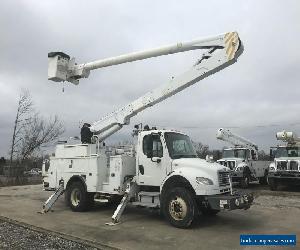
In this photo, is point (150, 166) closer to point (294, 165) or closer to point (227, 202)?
point (227, 202)

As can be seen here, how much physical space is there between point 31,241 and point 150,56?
669 cm

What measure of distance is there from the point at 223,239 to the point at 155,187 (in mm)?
2952

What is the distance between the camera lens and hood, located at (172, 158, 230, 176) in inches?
400

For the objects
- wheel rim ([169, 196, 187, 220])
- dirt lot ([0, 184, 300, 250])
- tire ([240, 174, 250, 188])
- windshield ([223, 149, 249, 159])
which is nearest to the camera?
dirt lot ([0, 184, 300, 250])

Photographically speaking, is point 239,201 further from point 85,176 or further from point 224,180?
point 85,176

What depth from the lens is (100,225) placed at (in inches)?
414

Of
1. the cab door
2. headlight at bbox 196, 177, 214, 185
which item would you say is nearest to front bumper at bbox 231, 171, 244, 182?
the cab door

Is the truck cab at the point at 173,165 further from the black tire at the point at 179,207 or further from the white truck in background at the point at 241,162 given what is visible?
the white truck in background at the point at 241,162

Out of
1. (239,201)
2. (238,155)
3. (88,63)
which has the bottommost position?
(239,201)

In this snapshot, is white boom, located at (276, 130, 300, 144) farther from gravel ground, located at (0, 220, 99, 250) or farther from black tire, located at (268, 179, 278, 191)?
gravel ground, located at (0, 220, 99, 250)

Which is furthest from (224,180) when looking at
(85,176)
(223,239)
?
(85,176)

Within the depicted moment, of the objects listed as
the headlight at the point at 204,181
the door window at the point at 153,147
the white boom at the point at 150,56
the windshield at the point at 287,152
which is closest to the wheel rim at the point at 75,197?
the white boom at the point at 150,56

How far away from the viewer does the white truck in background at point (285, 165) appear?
20172 mm

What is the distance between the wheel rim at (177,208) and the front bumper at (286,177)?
1178 centimetres
